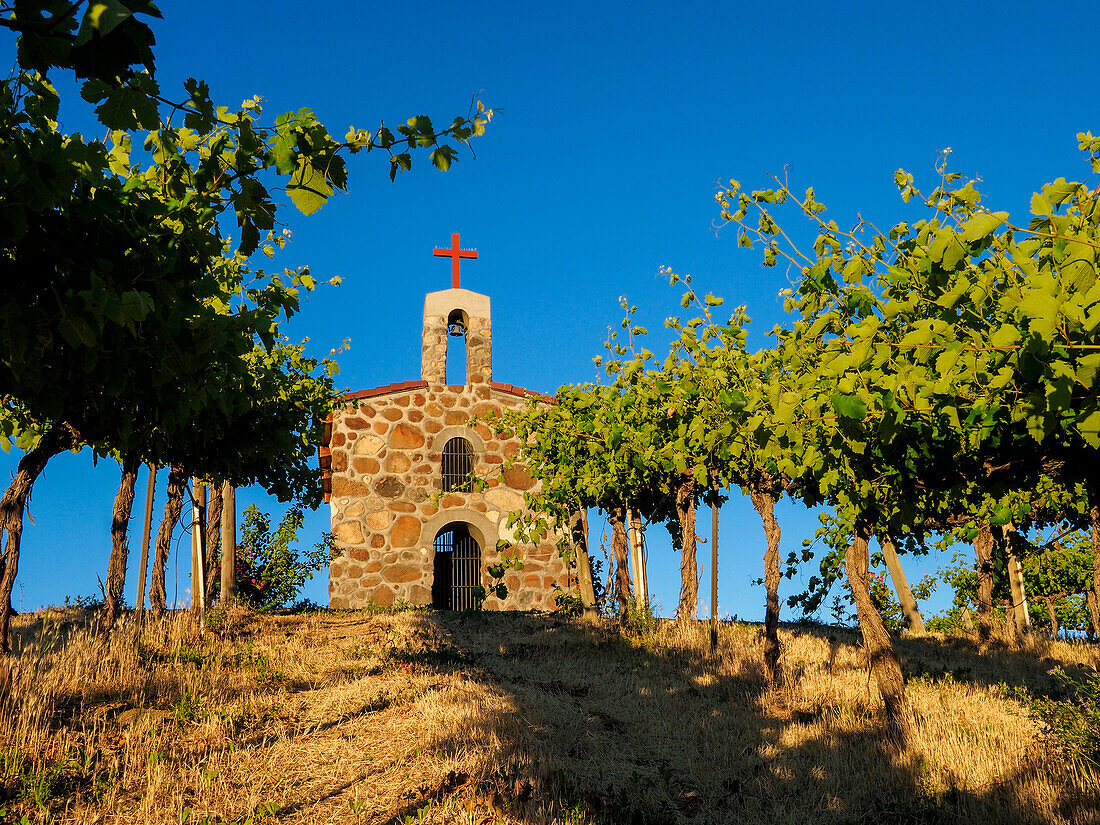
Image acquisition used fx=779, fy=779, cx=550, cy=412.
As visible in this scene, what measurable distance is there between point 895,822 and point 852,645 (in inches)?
316

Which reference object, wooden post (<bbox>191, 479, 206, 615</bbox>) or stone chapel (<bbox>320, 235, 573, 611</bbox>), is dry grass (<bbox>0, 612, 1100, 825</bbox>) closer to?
wooden post (<bbox>191, 479, 206, 615</bbox>)

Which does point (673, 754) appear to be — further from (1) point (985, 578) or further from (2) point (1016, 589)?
(2) point (1016, 589)

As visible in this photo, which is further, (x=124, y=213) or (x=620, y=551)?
(x=620, y=551)

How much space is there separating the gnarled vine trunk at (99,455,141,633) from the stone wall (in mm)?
7726

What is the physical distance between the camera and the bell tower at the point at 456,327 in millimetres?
19344

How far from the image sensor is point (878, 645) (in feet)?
29.6

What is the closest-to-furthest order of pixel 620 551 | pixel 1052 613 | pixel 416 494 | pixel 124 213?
pixel 124 213, pixel 620 551, pixel 416 494, pixel 1052 613

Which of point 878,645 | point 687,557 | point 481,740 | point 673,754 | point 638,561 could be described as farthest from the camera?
point 638,561

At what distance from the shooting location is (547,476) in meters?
15.0

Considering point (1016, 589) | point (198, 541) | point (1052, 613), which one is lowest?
point (1052, 613)

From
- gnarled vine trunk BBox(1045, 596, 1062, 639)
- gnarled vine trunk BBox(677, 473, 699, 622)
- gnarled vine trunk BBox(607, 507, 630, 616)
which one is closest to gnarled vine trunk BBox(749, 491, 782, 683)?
gnarled vine trunk BBox(677, 473, 699, 622)

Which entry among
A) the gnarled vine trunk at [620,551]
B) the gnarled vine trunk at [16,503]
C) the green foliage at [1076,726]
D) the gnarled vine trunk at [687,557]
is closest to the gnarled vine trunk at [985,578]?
the gnarled vine trunk at [687,557]

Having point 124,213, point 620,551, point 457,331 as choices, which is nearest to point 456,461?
point 457,331

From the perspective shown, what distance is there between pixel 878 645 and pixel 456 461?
40.6 feet
